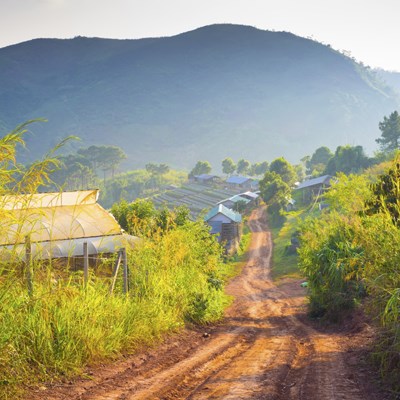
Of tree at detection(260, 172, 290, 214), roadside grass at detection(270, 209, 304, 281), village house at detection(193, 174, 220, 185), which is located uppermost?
village house at detection(193, 174, 220, 185)

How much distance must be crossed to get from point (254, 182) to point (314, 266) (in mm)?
118513

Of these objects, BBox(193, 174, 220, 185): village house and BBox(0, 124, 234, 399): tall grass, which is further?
BBox(193, 174, 220, 185): village house

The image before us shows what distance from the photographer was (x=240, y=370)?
9508mm

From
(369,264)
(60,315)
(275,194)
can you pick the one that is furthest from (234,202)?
(60,315)

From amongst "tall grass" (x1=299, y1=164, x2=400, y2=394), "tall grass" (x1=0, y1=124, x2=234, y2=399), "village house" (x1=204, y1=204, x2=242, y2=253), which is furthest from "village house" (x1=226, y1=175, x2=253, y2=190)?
"tall grass" (x1=0, y1=124, x2=234, y2=399)

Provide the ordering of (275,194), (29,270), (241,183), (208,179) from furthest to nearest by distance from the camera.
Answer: (208,179) < (241,183) < (275,194) < (29,270)

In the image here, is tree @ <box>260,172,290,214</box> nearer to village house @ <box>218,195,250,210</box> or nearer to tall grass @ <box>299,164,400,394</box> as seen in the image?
village house @ <box>218,195,250,210</box>

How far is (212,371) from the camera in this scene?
941 centimetres

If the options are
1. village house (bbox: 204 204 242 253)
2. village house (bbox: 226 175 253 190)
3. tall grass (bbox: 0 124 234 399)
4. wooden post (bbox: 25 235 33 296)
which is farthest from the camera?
village house (bbox: 226 175 253 190)

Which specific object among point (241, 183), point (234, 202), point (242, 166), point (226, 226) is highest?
point (242, 166)

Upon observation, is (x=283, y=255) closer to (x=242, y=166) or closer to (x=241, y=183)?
(x=241, y=183)

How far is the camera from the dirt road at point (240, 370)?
305 inches

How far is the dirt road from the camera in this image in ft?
25.4

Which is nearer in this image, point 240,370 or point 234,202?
point 240,370
